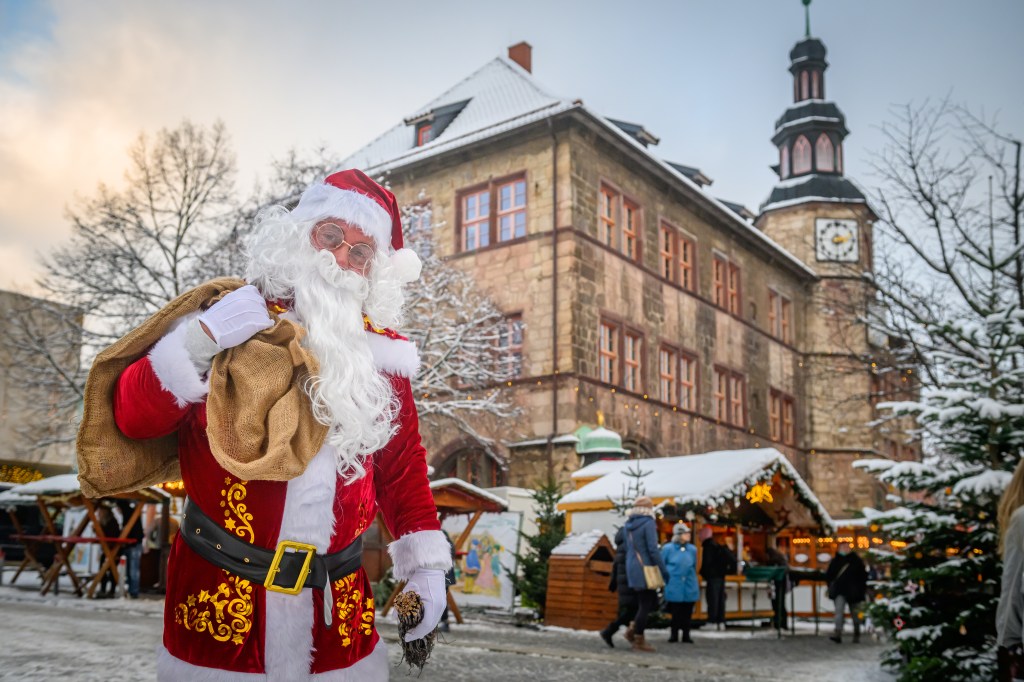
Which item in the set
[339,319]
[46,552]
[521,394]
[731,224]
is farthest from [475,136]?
[339,319]

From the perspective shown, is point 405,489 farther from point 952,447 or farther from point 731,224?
point 731,224

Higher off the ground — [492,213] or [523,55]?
[523,55]

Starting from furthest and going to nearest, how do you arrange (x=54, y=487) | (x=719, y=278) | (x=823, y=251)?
(x=823, y=251) → (x=719, y=278) → (x=54, y=487)

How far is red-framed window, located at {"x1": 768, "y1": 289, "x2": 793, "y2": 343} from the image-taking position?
34.9 m

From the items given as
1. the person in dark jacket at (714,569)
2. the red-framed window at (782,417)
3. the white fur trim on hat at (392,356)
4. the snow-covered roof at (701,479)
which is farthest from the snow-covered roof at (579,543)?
the red-framed window at (782,417)

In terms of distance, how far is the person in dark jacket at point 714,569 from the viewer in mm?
15867

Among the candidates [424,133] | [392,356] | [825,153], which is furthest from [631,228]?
[392,356]

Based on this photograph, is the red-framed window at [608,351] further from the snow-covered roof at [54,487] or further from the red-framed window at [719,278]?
the snow-covered roof at [54,487]

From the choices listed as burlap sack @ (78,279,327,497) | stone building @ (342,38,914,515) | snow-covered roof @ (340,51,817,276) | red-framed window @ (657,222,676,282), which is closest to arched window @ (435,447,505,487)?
stone building @ (342,38,914,515)

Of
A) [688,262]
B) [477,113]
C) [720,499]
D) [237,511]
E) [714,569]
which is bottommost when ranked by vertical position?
[714,569]

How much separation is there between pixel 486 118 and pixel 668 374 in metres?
8.09

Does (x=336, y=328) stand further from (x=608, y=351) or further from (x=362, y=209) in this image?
(x=608, y=351)

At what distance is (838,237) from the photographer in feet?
130

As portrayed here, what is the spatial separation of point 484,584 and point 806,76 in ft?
111
